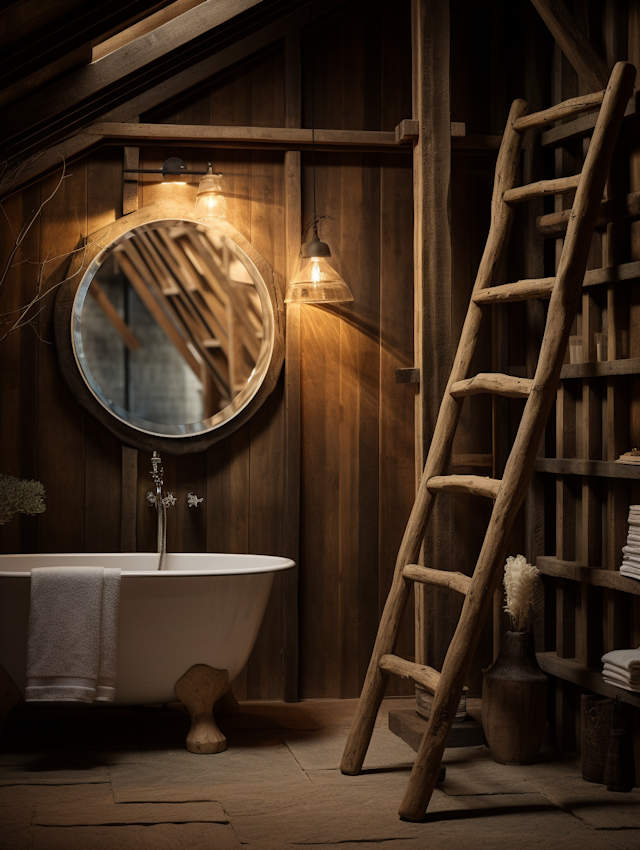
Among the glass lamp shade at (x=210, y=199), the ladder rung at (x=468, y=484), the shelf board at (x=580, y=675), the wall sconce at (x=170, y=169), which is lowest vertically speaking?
the shelf board at (x=580, y=675)

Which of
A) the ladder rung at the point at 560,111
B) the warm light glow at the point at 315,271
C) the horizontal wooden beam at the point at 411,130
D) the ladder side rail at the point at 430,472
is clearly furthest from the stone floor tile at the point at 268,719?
the ladder rung at the point at 560,111

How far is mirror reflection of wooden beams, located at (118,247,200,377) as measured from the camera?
13.8ft

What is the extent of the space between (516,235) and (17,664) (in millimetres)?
2736

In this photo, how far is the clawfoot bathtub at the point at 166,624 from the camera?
3.34m

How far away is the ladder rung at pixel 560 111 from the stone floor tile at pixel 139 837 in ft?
8.59

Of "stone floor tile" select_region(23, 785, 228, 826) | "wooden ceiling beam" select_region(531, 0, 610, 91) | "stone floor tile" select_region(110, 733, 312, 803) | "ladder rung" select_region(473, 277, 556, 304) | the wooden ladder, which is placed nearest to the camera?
"stone floor tile" select_region(23, 785, 228, 826)

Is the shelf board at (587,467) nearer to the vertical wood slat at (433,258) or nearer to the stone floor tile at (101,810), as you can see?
the vertical wood slat at (433,258)

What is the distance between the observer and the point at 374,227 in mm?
4309

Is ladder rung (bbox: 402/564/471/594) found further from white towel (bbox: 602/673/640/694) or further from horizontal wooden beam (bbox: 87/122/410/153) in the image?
horizontal wooden beam (bbox: 87/122/410/153)

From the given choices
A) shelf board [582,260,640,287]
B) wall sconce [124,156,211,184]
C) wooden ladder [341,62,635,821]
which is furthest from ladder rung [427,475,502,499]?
wall sconce [124,156,211,184]

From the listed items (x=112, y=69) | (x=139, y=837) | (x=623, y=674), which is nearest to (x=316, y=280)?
(x=112, y=69)

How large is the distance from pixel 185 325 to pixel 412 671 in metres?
2.20

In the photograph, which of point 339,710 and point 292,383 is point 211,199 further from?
point 339,710

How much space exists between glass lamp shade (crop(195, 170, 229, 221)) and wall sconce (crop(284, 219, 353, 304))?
0.40m
